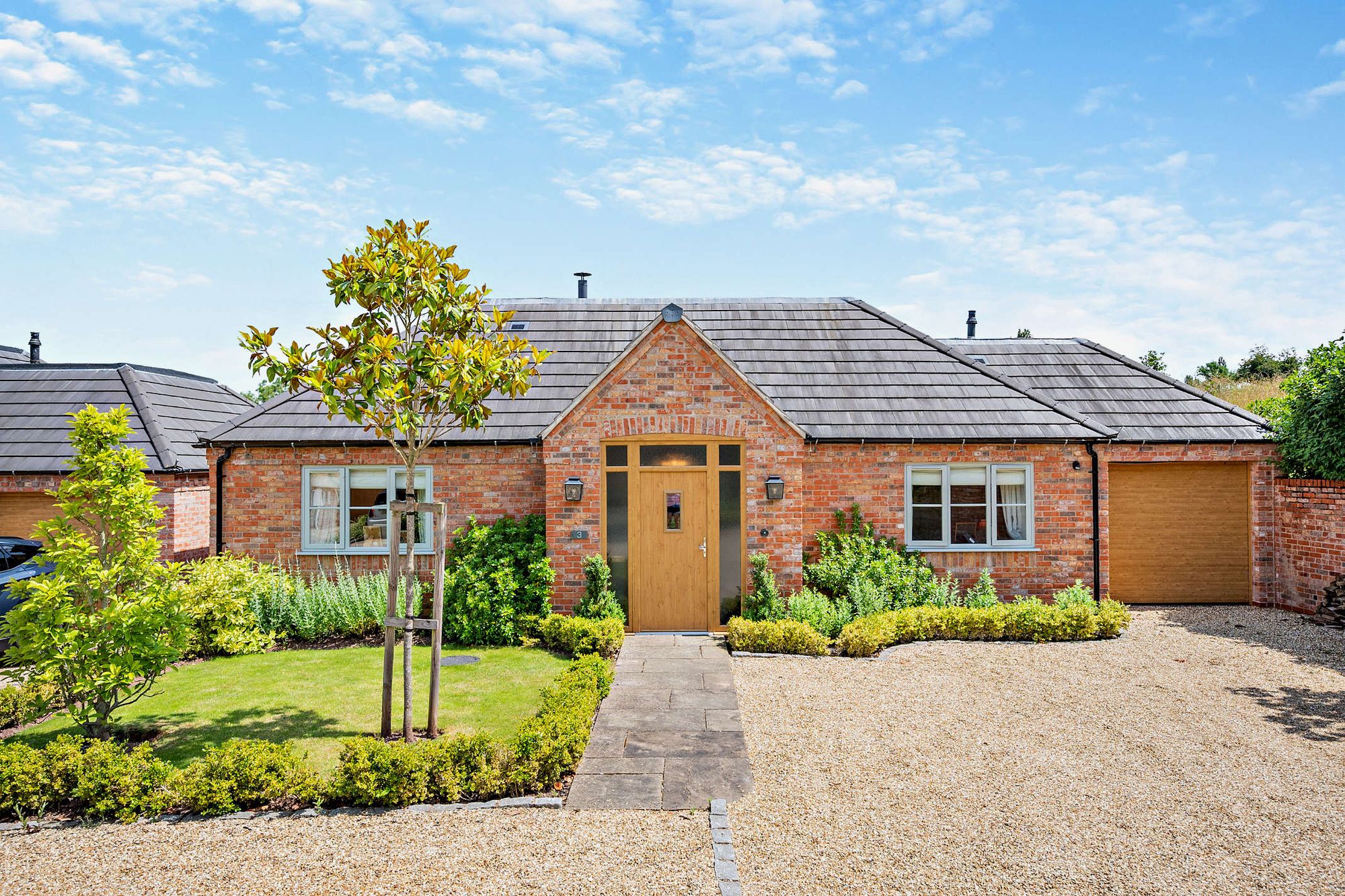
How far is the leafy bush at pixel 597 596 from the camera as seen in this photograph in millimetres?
11258

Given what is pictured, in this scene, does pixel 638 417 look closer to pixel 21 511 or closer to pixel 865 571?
pixel 865 571

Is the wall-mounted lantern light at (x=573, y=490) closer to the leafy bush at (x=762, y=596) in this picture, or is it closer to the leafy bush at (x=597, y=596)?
the leafy bush at (x=597, y=596)

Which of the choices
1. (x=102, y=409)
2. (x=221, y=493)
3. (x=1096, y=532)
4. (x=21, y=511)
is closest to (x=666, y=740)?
(x=1096, y=532)

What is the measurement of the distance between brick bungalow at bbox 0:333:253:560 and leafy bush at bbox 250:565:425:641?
3.21 metres

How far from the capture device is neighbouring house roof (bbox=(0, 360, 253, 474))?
1517 cm

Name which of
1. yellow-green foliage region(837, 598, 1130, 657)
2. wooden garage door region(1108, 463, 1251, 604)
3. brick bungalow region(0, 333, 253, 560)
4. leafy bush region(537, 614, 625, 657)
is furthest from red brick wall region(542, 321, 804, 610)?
wooden garage door region(1108, 463, 1251, 604)

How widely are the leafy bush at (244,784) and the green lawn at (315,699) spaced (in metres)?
0.58

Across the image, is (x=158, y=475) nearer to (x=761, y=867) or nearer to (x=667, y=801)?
(x=667, y=801)

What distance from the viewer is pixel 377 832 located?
554 cm

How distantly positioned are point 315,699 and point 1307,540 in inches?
626

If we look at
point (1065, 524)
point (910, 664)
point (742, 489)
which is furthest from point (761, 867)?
point (1065, 524)

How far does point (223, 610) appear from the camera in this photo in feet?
36.7

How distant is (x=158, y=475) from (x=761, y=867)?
14.8m

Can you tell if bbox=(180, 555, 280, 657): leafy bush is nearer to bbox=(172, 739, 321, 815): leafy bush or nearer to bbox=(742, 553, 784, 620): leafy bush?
bbox=(172, 739, 321, 815): leafy bush
